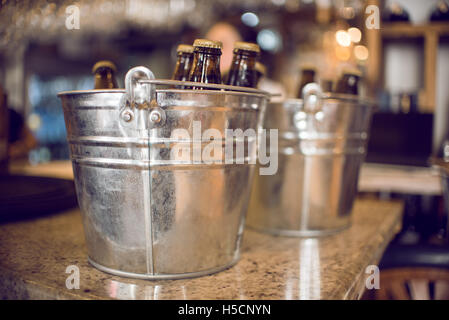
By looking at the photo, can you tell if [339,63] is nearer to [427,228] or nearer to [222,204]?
[427,228]

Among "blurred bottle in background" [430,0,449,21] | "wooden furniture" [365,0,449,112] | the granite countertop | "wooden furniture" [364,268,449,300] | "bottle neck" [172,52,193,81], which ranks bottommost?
"wooden furniture" [364,268,449,300]

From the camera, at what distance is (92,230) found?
646 mm

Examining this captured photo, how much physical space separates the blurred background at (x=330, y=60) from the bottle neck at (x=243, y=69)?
0.62m

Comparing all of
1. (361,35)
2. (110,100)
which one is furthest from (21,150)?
(361,35)

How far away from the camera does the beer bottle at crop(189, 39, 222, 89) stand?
635mm

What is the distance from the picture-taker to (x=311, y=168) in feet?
2.87

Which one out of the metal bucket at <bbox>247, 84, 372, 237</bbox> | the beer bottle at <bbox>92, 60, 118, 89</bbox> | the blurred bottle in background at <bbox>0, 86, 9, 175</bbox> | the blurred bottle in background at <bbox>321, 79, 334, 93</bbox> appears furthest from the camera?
the blurred bottle in background at <bbox>0, 86, 9, 175</bbox>

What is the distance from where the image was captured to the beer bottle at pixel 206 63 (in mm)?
635

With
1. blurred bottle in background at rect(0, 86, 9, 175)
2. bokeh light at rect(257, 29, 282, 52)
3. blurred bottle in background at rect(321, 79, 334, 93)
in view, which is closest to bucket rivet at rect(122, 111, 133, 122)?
blurred bottle in background at rect(321, 79, 334, 93)

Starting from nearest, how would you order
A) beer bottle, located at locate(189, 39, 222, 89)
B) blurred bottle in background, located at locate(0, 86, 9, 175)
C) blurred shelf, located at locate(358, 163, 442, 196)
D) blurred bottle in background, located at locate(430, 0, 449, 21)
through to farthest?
1. beer bottle, located at locate(189, 39, 222, 89)
2. blurred bottle in background, located at locate(0, 86, 9, 175)
3. blurred shelf, located at locate(358, 163, 442, 196)
4. blurred bottle in background, located at locate(430, 0, 449, 21)

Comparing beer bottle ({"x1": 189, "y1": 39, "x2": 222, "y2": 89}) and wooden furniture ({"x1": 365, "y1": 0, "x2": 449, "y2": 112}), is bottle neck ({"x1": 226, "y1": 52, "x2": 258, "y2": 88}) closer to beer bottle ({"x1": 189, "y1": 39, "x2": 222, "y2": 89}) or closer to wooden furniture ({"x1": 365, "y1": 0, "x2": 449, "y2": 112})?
beer bottle ({"x1": 189, "y1": 39, "x2": 222, "y2": 89})

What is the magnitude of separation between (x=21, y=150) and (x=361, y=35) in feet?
8.23

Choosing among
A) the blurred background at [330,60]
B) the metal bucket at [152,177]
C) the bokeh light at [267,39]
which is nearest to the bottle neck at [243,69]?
the metal bucket at [152,177]

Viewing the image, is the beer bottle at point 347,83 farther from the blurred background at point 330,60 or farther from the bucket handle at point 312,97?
the blurred background at point 330,60
